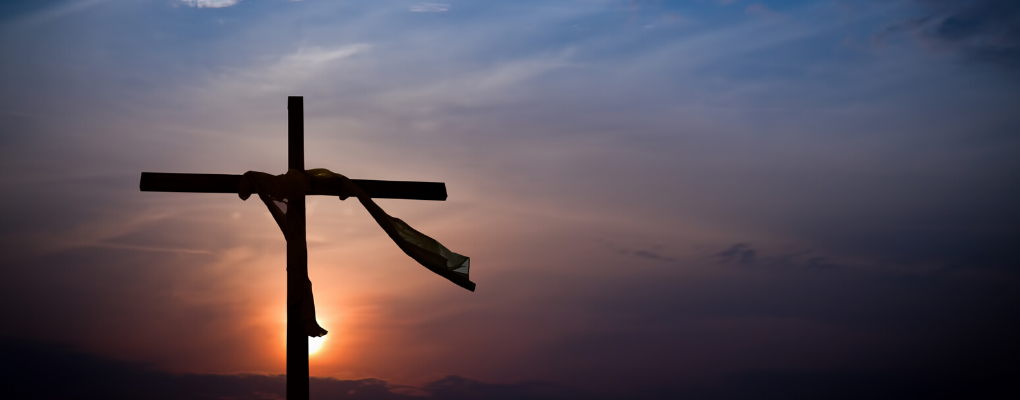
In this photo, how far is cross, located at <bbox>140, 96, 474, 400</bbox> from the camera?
1183cm

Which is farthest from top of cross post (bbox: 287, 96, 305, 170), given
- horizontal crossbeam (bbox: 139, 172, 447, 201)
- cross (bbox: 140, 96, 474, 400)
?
horizontal crossbeam (bbox: 139, 172, 447, 201)

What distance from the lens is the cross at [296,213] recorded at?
11.8 meters

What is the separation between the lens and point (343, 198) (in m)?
12.4

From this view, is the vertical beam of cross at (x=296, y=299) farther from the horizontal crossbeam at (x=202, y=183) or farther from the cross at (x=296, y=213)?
the horizontal crossbeam at (x=202, y=183)

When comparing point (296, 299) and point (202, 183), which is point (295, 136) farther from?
point (296, 299)

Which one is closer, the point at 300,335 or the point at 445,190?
the point at 300,335

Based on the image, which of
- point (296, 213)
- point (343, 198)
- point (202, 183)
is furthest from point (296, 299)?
point (202, 183)

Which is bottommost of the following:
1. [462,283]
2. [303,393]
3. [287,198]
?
[303,393]

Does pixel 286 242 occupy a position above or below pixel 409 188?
below

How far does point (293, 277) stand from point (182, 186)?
171 cm

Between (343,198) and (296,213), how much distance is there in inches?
27.0

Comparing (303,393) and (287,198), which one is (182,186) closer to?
(287,198)

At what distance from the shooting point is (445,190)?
43.4 ft

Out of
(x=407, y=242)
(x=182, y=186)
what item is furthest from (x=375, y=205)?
(x=182, y=186)
